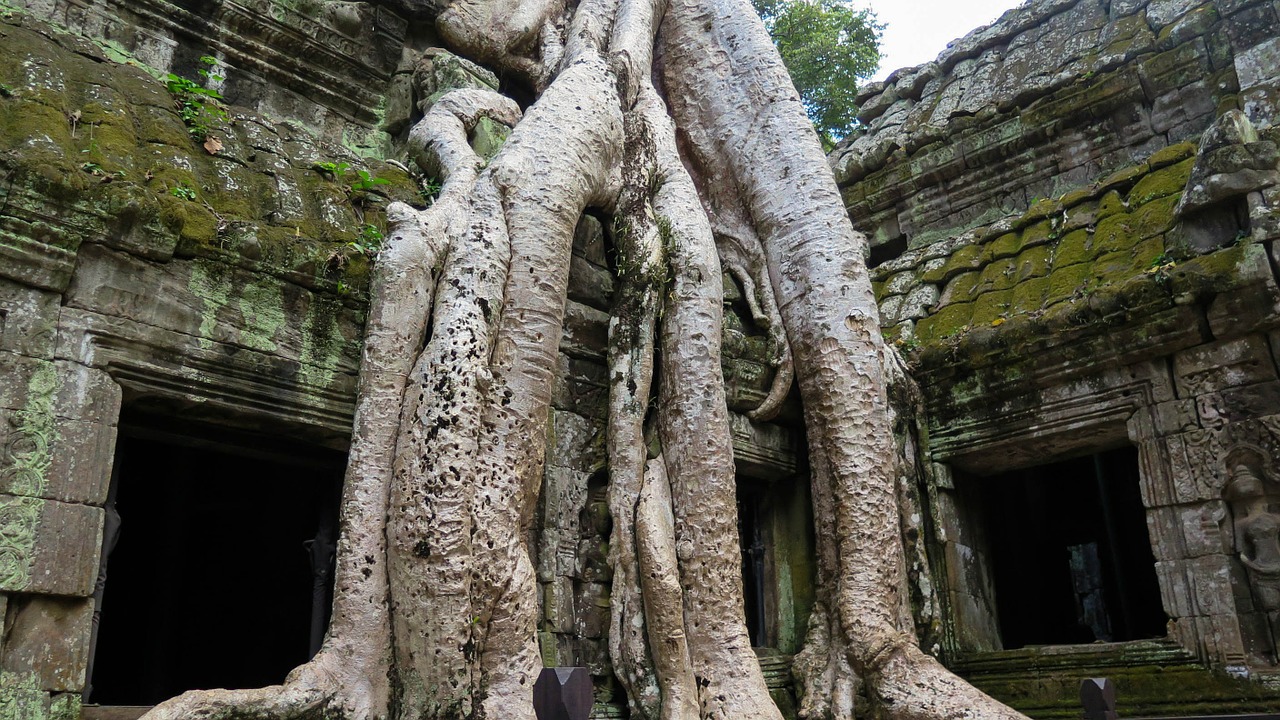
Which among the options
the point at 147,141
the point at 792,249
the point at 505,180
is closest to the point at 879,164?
the point at 792,249

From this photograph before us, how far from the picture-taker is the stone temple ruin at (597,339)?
2922mm

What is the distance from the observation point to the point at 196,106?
3689 mm

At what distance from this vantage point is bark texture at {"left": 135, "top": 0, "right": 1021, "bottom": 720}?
3002 mm

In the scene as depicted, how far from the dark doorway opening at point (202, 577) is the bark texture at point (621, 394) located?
2.58 metres

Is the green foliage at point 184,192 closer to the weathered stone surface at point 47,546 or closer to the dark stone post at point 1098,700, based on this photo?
the weathered stone surface at point 47,546

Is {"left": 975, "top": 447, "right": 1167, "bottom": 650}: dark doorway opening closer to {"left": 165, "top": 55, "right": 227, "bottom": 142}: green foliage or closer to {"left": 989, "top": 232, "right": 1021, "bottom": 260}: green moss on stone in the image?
{"left": 989, "top": 232, "right": 1021, "bottom": 260}: green moss on stone

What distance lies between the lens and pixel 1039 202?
5.63m

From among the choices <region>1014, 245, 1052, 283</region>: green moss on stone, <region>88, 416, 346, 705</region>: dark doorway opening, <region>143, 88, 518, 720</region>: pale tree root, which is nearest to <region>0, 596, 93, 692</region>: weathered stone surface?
<region>143, 88, 518, 720</region>: pale tree root

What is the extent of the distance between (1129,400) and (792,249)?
1.70 m

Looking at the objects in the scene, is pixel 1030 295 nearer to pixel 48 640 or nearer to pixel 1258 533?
pixel 1258 533

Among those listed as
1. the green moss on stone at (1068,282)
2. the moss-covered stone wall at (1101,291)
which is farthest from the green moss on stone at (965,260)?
the green moss on stone at (1068,282)

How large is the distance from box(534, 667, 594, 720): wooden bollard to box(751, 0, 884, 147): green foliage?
393 inches

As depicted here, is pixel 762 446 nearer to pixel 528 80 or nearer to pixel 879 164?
pixel 528 80

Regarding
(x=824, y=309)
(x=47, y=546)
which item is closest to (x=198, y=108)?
(x=47, y=546)
